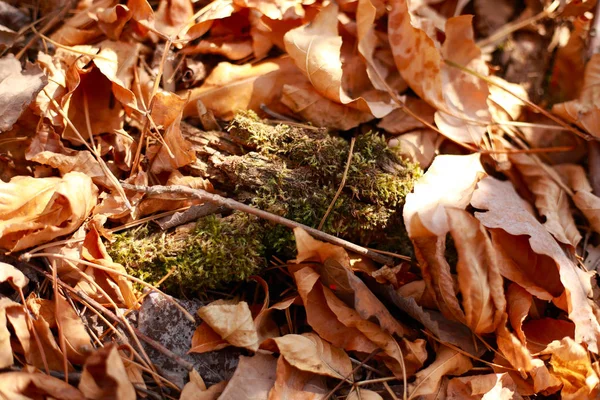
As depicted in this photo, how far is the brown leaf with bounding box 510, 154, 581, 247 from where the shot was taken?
174 centimetres

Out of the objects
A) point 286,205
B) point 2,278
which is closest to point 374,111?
point 286,205

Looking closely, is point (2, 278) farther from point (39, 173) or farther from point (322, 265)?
point (322, 265)

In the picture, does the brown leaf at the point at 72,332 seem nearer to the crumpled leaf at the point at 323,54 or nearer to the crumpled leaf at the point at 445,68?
the crumpled leaf at the point at 323,54

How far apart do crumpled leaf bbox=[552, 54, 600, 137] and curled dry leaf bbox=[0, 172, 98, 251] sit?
5.73 ft

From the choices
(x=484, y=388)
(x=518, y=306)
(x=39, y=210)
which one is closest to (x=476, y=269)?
(x=518, y=306)

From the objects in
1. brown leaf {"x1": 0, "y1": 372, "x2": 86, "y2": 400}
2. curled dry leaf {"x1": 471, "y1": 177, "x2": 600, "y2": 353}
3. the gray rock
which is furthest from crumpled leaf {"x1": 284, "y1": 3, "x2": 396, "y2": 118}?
brown leaf {"x1": 0, "y1": 372, "x2": 86, "y2": 400}

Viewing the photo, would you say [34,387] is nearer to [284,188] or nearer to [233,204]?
[233,204]

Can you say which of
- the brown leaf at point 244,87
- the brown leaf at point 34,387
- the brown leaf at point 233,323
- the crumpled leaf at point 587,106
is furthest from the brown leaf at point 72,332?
the crumpled leaf at point 587,106

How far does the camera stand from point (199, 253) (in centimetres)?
157

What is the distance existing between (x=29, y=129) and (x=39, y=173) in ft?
0.62

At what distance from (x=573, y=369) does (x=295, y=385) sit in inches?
31.8

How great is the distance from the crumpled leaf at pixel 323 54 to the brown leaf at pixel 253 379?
0.90 meters

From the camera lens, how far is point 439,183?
5.37 ft

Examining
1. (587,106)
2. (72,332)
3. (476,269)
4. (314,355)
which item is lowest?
(314,355)
